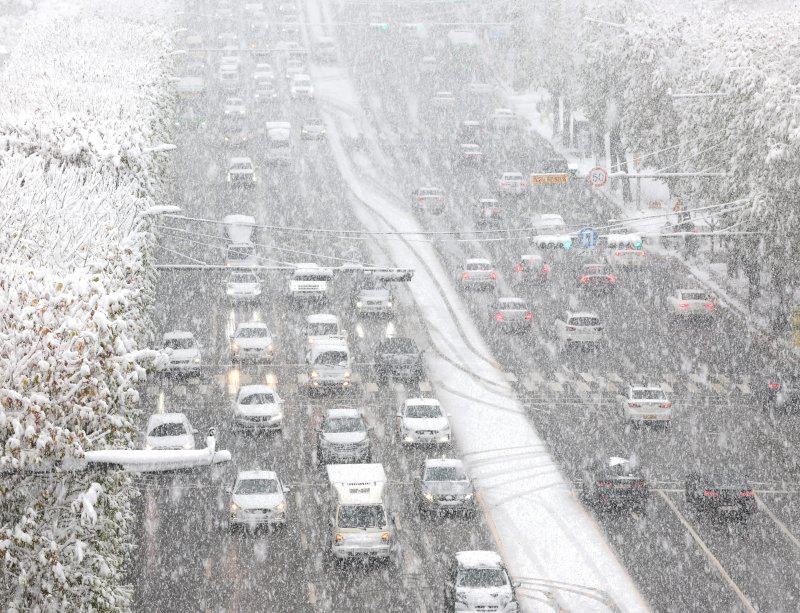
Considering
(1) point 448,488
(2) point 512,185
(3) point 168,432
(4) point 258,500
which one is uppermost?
(4) point 258,500

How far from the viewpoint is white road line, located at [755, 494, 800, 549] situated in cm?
3667

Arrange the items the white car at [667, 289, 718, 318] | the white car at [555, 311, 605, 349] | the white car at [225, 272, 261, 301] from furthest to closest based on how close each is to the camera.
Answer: the white car at [225, 272, 261, 301] < the white car at [667, 289, 718, 318] < the white car at [555, 311, 605, 349]

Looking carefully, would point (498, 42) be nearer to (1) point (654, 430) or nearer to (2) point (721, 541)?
(1) point (654, 430)

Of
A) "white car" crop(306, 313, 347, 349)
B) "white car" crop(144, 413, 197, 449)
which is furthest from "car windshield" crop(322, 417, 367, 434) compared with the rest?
"white car" crop(306, 313, 347, 349)

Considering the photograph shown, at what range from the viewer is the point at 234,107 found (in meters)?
89.8

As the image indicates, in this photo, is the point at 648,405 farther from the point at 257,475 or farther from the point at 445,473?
the point at 257,475

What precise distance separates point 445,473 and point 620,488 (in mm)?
4651

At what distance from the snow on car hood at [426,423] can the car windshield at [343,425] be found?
5.85 ft

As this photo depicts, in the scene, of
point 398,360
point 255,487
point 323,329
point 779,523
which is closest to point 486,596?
point 255,487

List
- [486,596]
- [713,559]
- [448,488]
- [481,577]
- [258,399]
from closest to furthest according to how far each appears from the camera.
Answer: [486,596], [481,577], [713,559], [448,488], [258,399]

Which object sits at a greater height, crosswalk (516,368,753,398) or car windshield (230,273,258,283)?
crosswalk (516,368,753,398)

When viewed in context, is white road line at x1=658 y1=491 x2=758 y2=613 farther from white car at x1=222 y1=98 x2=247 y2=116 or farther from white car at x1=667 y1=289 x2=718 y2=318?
white car at x1=222 y1=98 x2=247 y2=116

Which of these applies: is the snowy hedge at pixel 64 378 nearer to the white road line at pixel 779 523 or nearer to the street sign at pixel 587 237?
the white road line at pixel 779 523

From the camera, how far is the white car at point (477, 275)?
206 feet
